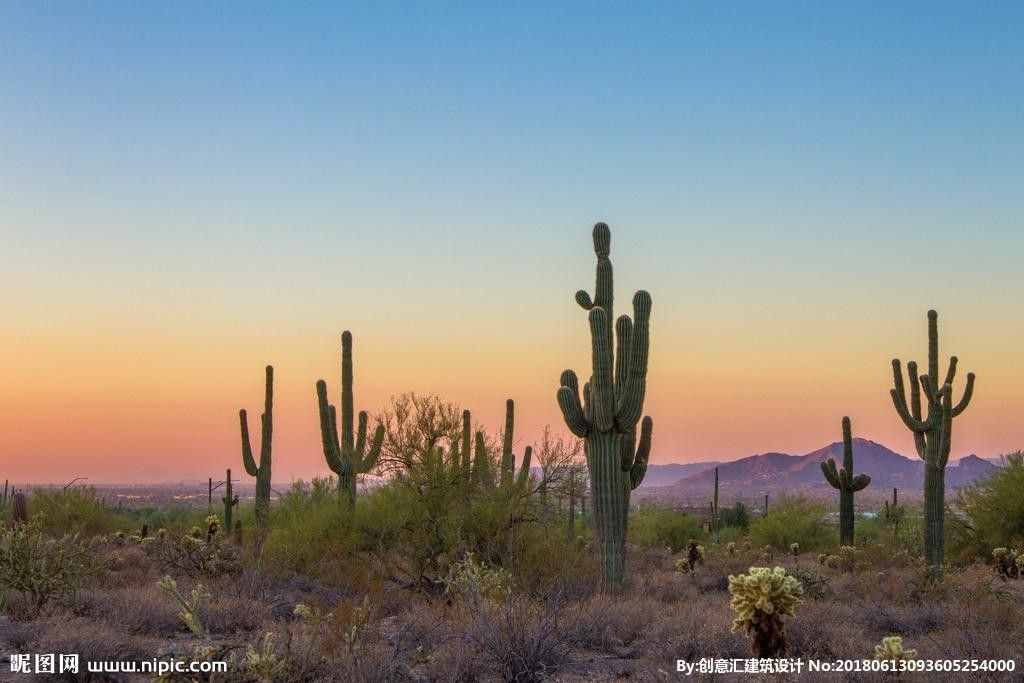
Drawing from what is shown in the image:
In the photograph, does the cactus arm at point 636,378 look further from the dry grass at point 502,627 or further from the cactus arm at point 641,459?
the dry grass at point 502,627

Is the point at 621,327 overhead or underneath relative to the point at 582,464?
overhead

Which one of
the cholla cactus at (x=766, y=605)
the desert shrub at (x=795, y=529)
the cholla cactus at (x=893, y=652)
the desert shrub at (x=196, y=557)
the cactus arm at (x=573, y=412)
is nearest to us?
the cholla cactus at (x=766, y=605)

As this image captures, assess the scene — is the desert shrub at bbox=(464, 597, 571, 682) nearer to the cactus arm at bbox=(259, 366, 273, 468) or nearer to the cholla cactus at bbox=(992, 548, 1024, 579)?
the cholla cactus at bbox=(992, 548, 1024, 579)

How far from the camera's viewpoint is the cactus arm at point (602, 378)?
17.2 m

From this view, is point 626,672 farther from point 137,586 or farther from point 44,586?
point 137,586

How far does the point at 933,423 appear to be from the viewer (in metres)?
21.9

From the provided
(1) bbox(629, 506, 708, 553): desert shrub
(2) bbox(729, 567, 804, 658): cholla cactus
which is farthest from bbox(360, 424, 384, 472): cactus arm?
(2) bbox(729, 567, 804, 658): cholla cactus

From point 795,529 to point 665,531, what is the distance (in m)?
4.32

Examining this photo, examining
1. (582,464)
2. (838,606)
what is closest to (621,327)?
(582,464)

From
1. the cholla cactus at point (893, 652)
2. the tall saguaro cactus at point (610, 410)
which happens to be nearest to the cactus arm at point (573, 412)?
the tall saguaro cactus at point (610, 410)

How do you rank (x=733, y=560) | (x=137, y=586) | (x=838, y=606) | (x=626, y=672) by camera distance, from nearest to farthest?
(x=626, y=672)
(x=838, y=606)
(x=137, y=586)
(x=733, y=560)

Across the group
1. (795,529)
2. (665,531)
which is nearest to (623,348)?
(795,529)

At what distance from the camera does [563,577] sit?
15.9 meters

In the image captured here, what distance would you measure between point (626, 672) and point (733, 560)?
48.6 ft
